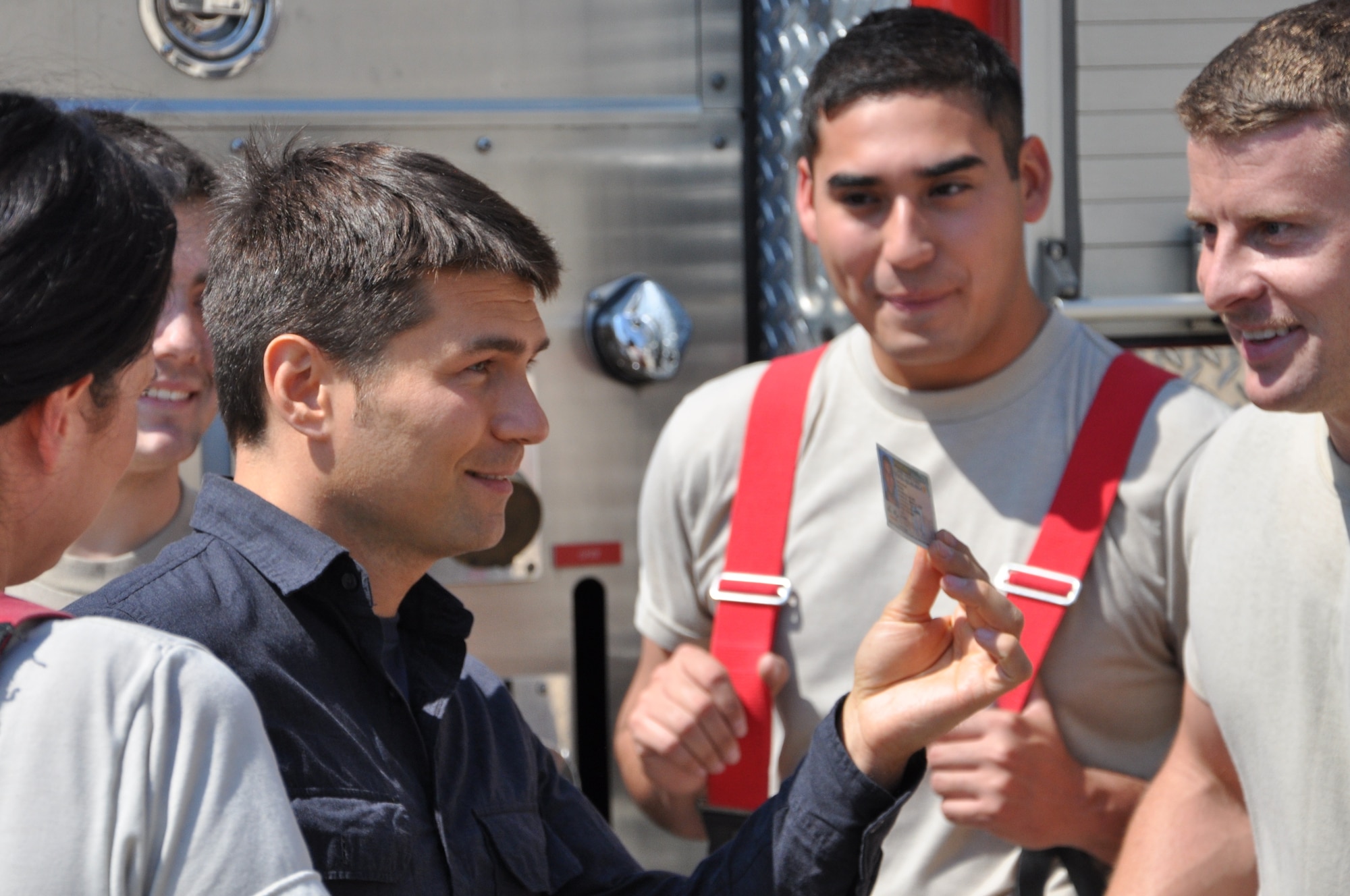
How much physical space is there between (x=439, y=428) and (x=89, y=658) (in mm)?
576

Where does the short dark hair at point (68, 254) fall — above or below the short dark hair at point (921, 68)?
below

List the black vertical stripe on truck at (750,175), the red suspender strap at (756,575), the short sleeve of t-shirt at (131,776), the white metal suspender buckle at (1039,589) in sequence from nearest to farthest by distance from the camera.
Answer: the short sleeve of t-shirt at (131,776), the white metal suspender buckle at (1039,589), the red suspender strap at (756,575), the black vertical stripe on truck at (750,175)

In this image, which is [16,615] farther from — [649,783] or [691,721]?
[649,783]

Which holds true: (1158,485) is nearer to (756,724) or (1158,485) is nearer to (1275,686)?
(1275,686)

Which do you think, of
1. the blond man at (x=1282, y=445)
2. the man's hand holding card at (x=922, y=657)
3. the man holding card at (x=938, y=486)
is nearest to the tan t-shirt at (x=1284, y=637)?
the blond man at (x=1282, y=445)

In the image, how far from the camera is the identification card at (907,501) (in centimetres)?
152

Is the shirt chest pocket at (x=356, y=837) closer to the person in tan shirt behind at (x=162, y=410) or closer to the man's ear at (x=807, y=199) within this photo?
the person in tan shirt behind at (x=162, y=410)

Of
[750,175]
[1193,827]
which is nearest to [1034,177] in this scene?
[750,175]

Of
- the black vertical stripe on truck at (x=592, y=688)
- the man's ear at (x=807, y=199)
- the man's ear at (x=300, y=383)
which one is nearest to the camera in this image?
the man's ear at (x=300, y=383)

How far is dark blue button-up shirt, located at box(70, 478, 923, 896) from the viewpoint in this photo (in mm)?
1279

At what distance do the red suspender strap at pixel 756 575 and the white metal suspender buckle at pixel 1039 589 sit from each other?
13.6 inches

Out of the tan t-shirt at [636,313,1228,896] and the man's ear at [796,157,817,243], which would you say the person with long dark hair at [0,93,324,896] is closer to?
the tan t-shirt at [636,313,1228,896]

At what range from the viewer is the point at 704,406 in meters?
2.40

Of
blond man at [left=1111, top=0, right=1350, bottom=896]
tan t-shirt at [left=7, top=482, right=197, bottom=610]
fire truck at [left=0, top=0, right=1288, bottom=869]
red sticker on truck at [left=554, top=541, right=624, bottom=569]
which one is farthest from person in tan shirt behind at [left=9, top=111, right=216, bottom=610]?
blond man at [left=1111, top=0, right=1350, bottom=896]
